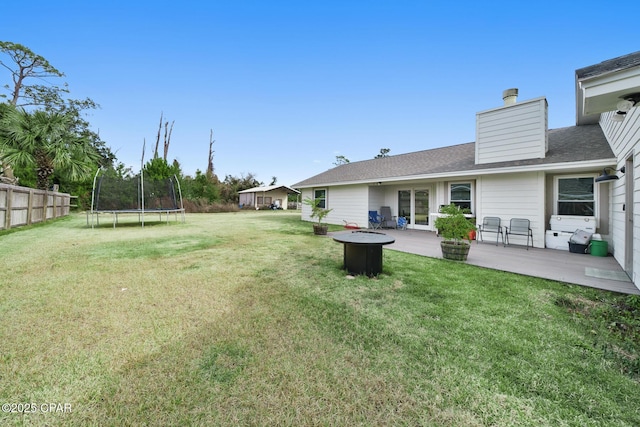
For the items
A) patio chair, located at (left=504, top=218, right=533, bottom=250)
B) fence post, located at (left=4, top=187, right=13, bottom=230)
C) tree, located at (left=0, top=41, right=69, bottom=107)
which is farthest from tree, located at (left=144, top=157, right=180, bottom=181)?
patio chair, located at (left=504, top=218, right=533, bottom=250)

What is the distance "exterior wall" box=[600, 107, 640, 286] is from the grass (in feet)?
4.15

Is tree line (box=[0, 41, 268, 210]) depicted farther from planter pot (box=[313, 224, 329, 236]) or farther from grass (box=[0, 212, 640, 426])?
planter pot (box=[313, 224, 329, 236])

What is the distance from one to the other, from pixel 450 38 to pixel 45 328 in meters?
14.1

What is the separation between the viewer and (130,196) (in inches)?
474

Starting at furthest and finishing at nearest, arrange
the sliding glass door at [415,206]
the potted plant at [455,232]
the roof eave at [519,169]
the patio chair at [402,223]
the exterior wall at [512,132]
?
the patio chair at [402,223], the sliding glass door at [415,206], the exterior wall at [512,132], the roof eave at [519,169], the potted plant at [455,232]

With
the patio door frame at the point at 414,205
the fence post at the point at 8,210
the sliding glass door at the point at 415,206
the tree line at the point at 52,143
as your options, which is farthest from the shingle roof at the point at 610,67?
the tree line at the point at 52,143

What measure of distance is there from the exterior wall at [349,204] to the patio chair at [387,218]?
2.71 ft

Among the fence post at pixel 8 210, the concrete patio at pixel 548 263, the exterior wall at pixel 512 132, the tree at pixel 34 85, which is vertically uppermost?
the tree at pixel 34 85

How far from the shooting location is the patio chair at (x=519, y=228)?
24.3 feet

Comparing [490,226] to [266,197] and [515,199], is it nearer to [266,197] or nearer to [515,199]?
[515,199]

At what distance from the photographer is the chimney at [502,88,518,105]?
821 centimetres

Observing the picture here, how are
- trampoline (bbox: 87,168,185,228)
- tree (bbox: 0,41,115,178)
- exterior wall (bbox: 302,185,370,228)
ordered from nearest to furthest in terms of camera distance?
trampoline (bbox: 87,168,185,228)
exterior wall (bbox: 302,185,370,228)
tree (bbox: 0,41,115,178)

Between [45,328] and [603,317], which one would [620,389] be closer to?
[603,317]

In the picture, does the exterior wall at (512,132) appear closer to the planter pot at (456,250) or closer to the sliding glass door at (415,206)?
the sliding glass door at (415,206)
